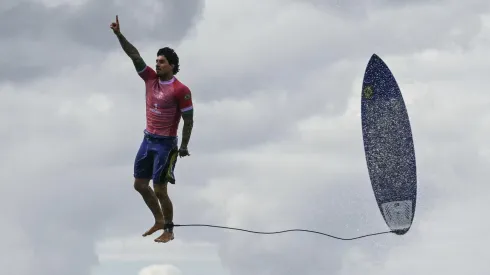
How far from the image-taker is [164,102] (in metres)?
22.8

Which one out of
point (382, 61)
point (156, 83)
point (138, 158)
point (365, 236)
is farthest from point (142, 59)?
point (382, 61)

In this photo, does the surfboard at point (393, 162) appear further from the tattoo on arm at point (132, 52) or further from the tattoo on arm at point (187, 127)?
the tattoo on arm at point (132, 52)

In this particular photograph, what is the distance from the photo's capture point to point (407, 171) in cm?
2877

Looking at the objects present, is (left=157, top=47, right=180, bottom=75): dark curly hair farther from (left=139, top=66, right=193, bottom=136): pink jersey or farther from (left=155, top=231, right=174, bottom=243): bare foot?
(left=155, top=231, right=174, bottom=243): bare foot

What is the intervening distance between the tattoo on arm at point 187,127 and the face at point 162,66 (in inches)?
45.3

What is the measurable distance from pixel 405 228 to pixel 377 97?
4.24 meters

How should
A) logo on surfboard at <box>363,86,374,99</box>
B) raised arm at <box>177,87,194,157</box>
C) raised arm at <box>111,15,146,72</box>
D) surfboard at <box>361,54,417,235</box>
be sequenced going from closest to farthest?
raised arm at <box>177,87,194,157</box>, raised arm at <box>111,15,146,72</box>, surfboard at <box>361,54,417,235</box>, logo on surfboard at <box>363,86,374,99</box>

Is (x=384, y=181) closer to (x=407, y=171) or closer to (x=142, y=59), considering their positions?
(x=407, y=171)

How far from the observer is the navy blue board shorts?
2320cm

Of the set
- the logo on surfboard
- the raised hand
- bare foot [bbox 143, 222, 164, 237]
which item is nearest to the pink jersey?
the raised hand

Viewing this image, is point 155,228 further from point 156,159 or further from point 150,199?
point 156,159

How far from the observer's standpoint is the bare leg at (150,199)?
77.5 ft

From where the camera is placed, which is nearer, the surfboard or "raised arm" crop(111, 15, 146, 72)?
"raised arm" crop(111, 15, 146, 72)

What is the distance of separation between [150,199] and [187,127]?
86.8 inches
